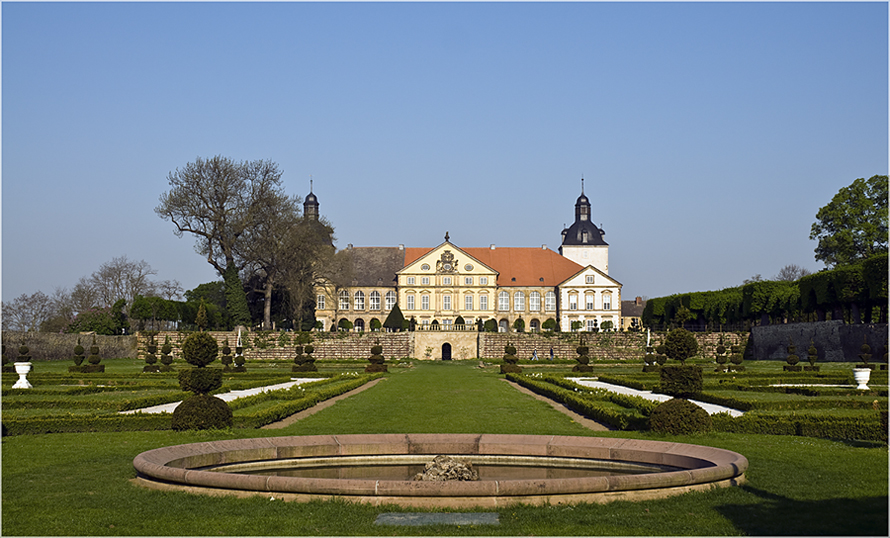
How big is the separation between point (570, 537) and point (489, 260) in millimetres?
68628

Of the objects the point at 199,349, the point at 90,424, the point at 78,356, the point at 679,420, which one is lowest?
the point at 90,424

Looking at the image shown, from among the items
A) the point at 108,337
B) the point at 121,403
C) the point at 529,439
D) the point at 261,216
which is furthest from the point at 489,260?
the point at 529,439

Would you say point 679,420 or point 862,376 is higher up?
point 862,376

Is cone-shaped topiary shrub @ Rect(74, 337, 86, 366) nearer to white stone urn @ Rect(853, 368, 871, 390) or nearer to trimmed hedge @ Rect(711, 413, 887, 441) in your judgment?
trimmed hedge @ Rect(711, 413, 887, 441)

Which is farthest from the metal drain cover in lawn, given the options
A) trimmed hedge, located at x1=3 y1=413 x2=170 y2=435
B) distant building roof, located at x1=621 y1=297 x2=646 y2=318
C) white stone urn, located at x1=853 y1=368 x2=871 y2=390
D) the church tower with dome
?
distant building roof, located at x1=621 y1=297 x2=646 y2=318

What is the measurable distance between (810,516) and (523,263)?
6759 centimetres

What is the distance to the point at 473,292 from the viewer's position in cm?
7150

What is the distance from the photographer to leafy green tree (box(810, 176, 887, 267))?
47.2m

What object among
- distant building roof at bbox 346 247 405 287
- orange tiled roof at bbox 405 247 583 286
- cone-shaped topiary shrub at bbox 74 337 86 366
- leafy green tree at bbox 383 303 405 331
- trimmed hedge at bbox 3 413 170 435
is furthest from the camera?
orange tiled roof at bbox 405 247 583 286

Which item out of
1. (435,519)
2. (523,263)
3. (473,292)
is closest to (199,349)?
(435,519)

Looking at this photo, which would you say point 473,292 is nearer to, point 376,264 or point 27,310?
point 376,264

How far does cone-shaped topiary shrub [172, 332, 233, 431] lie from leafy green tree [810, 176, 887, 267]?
146 feet

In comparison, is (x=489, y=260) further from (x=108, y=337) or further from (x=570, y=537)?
(x=570, y=537)

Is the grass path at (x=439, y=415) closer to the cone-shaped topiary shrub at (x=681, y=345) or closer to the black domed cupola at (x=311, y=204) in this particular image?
the cone-shaped topiary shrub at (x=681, y=345)
